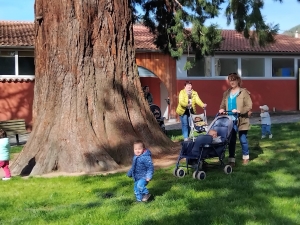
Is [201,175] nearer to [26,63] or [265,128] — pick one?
[265,128]

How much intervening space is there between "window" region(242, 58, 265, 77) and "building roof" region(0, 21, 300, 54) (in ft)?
2.31

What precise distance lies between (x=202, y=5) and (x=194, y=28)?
2.25ft

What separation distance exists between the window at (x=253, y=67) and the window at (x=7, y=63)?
11427 mm

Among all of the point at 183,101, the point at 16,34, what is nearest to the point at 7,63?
the point at 16,34

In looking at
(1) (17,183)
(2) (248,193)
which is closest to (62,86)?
(1) (17,183)

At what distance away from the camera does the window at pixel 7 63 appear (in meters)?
20.9

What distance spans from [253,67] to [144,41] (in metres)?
5.93

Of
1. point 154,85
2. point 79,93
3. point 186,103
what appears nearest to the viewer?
point 79,93

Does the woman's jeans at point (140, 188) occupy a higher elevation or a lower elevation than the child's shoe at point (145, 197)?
higher

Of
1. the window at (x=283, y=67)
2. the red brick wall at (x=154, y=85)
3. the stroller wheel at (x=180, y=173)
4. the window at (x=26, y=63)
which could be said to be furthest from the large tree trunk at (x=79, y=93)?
the window at (x=283, y=67)

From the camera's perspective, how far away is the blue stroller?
7969 mm

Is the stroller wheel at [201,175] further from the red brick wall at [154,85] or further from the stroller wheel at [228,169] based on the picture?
the red brick wall at [154,85]

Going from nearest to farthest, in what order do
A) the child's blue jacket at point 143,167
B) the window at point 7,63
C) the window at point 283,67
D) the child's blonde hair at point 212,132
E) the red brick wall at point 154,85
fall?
the child's blue jacket at point 143,167, the child's blonde hair at point 212,132, the window at point 7,63, the red brick wall at point 154,85, the window at point 283,67

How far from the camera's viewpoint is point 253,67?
85.1 feet
